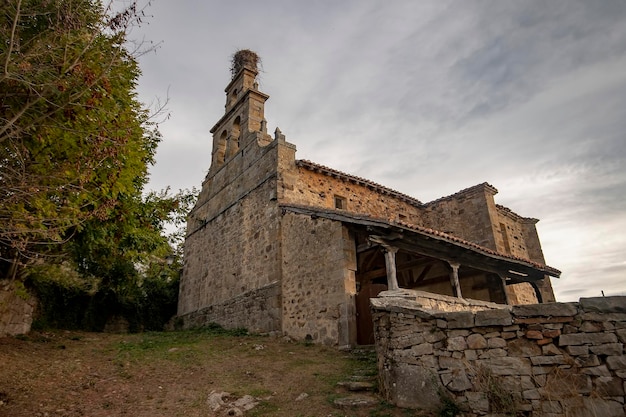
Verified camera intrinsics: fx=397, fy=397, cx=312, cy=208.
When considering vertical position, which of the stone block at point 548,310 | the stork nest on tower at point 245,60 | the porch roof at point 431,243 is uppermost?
the stork nest on tower at point 245,60

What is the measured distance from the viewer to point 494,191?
56.6ft

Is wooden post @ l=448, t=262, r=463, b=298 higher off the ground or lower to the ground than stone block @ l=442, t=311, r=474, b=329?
higher

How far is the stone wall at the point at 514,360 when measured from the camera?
466 cm

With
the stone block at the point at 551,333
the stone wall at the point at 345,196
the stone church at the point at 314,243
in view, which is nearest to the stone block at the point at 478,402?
the stone block at the point at 551,333

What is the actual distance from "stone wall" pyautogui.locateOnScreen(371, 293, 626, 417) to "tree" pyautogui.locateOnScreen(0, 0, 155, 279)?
509cm

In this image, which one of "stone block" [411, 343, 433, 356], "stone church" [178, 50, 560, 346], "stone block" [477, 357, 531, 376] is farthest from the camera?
"stone church" [178, 50, 560, 346]

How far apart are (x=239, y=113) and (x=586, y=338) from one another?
1537 cm

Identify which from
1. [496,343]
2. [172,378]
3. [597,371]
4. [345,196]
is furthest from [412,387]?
[345,196]

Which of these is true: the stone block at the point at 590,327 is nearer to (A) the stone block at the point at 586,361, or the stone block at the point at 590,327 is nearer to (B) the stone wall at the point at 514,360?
(B) the stone wall at the point at 514,360

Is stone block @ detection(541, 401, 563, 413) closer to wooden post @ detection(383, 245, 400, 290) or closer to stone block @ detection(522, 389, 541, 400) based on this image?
stone block @ detection(522, 389, 541, 400)

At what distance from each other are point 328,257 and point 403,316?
489 cm

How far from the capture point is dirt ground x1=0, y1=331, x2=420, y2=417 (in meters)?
6.28

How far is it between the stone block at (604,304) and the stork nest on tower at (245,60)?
16246mm

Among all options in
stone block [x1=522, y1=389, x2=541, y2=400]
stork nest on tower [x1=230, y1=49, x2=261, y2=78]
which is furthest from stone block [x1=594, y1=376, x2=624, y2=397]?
stork nest on tower [x1=230, y1=49, x2=261, y2=78]
